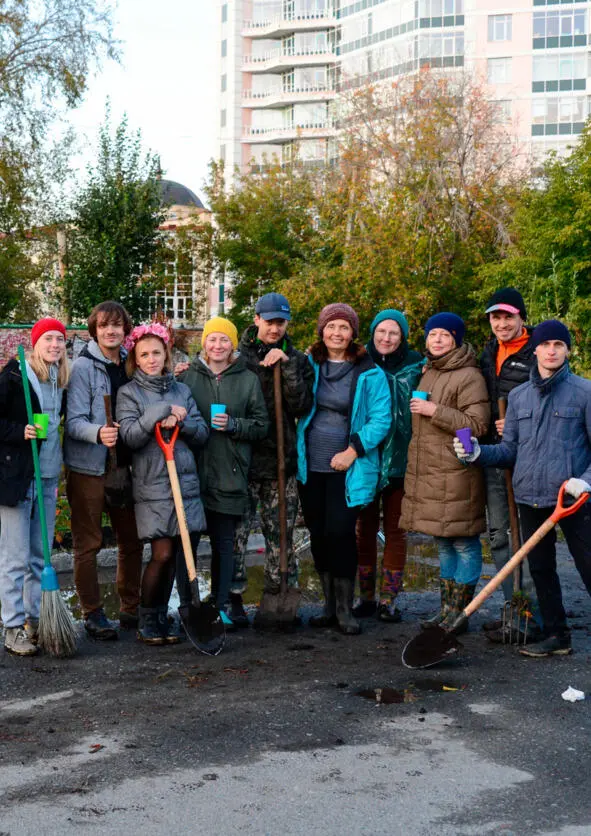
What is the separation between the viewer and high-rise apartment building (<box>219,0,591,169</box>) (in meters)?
65.0

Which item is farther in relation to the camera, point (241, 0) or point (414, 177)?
point (241, 0)

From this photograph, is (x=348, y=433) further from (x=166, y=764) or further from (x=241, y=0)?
(x=241, y=0)

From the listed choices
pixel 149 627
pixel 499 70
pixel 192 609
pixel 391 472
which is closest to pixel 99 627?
pixel 149 627

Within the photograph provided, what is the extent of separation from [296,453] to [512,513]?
142 centimetres

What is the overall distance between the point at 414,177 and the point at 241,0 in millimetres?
54416

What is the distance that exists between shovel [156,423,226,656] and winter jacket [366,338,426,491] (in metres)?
1.45

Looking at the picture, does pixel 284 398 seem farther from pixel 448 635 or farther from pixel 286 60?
pixel 286 60

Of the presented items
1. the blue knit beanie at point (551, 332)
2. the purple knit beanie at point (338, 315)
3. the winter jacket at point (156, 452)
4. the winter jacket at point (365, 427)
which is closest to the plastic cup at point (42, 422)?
the winter jacket at point (156, 452)

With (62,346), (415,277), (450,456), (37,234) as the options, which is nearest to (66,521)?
(62,346)

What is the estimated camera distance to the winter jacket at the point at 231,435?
6656 millimetres

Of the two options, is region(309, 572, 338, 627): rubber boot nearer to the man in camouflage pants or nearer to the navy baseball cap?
the man in camouflage pants

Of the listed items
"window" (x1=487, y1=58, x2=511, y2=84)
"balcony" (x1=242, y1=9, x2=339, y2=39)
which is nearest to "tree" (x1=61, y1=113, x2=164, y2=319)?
"window" (x1=487, y1=58, x2=511, y2=84)

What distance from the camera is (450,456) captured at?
6.54 meters

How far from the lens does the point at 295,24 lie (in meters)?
79.9
